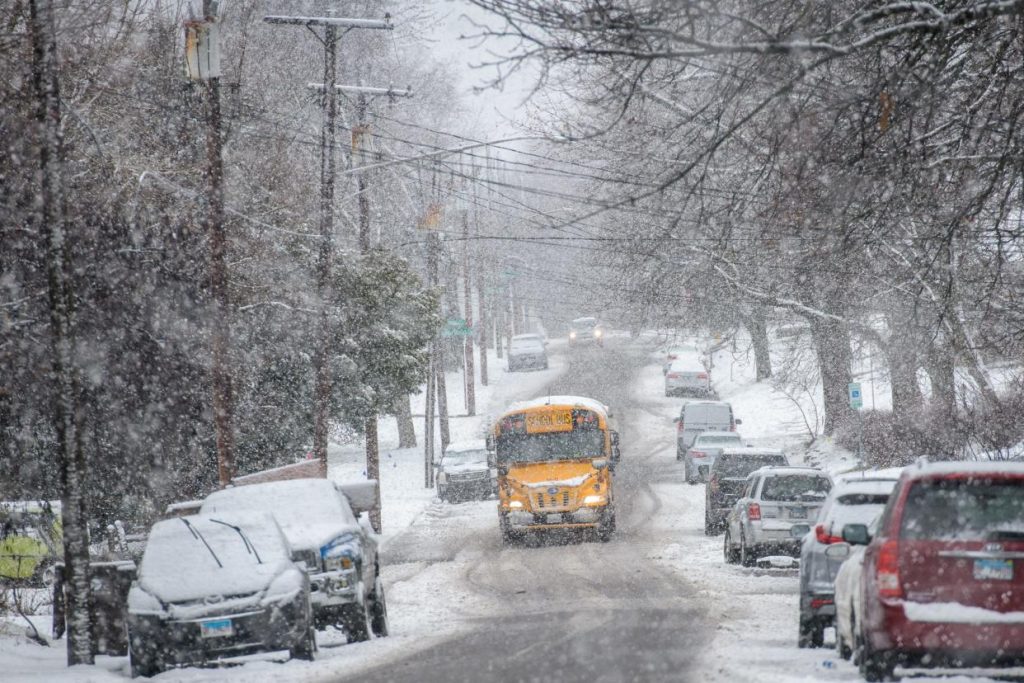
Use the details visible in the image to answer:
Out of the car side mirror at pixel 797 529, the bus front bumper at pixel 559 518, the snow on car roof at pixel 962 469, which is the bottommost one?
the bus front bumper at pixel 559 518

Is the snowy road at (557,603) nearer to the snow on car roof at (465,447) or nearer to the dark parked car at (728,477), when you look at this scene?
the dark parked car at (728,477)

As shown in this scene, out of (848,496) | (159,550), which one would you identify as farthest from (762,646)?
(159,550)

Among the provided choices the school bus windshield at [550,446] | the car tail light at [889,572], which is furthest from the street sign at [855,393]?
the car tail light at [889,572]

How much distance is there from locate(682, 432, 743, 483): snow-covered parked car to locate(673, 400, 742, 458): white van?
212 inches

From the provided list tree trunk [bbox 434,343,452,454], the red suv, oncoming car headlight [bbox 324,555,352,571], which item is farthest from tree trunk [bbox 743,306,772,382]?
the red suv

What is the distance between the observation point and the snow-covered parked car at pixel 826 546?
44.8ft

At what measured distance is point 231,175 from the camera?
104ft

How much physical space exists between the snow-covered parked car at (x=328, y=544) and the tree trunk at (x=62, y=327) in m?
1.55

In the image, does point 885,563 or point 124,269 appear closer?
point 885,563

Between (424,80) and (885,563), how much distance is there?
2021 inches

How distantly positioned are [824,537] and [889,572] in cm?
390

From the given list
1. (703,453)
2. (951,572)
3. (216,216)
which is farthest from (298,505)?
(703,453)

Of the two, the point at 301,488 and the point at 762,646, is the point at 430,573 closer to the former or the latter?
the point at 301,488

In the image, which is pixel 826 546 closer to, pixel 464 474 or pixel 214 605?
pixel 214 605
